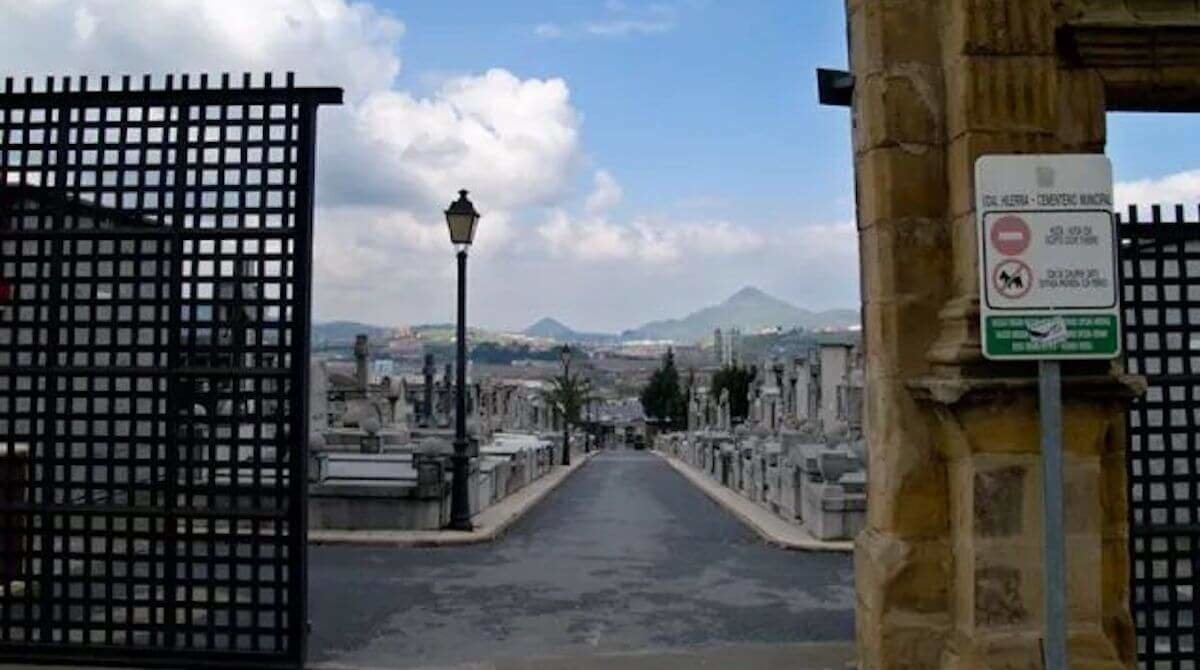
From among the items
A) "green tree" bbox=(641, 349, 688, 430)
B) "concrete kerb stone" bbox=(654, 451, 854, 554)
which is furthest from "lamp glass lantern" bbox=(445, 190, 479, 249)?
"green tree" bbox=(641, 349, 688, 430)

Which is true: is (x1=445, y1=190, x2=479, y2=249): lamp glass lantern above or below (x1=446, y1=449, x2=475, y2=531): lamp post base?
above

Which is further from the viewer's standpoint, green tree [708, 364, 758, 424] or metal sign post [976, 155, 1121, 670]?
green tree [708, 364, 758, 424]

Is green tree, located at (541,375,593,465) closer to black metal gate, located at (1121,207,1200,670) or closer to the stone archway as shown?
black metal gate, located at (1121,207,1200,670)

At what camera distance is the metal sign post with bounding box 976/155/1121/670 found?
13.5 ft

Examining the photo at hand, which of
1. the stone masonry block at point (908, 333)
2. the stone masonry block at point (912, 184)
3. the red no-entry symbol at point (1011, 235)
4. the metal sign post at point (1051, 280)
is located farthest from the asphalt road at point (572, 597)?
the red no-entry symbol at point (1011, 235)

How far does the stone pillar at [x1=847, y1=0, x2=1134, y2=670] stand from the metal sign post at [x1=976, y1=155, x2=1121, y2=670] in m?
1.47

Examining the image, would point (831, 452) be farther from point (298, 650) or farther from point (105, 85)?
point (105, 85)

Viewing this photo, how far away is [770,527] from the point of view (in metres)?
17.1

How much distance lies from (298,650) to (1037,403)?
5202mm

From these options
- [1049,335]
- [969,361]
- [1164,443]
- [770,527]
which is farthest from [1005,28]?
[770,527]

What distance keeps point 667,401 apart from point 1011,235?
10596cm

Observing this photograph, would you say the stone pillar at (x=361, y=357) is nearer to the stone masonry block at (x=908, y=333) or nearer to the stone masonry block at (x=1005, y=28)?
the stone masonry block at (x=908, y=333)

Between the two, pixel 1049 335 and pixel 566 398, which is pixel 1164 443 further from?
pixel 566 398

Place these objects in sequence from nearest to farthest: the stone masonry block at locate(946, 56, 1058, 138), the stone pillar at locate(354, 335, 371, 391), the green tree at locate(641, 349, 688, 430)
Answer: the stone masonry block at locate(946, 56, 1058, 138), the stone pillar at locate(354, 335, 371, 391), the green tree at locate(641, 349, 688, 430)
